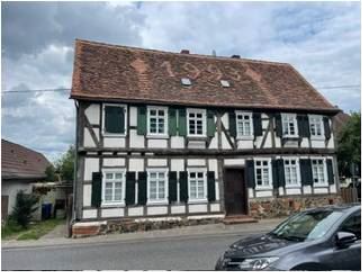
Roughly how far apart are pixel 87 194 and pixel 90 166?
1091 mm

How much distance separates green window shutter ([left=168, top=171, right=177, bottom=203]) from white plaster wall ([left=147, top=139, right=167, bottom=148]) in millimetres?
1241

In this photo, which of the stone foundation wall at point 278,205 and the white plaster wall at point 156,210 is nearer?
the white plaster wall at point 156,210

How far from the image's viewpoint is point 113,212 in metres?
12.1

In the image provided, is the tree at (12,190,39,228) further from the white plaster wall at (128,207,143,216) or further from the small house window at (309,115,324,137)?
the small house window at (309,115,324,137)

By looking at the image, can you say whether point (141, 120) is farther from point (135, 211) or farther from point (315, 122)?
point (315, 122)

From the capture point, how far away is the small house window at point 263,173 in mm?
14430

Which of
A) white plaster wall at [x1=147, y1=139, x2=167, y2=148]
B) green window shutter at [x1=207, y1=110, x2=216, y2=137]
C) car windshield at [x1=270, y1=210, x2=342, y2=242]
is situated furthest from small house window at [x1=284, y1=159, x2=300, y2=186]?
car windshield at [x1=270, y1=210, x2=342, y2=242]

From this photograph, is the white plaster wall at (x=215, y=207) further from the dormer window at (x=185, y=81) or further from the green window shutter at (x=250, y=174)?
the dormer window at (x=185, y=81)

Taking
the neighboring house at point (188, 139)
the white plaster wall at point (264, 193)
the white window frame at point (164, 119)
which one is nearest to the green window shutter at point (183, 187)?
the neighboring house at point (188, 139)

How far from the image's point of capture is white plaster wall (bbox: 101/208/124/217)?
1203cm

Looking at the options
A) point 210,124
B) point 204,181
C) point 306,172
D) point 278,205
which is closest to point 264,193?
point 278,205

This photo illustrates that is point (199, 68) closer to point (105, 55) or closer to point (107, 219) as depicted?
point (105, 55)

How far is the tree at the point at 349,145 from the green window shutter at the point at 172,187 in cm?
1149

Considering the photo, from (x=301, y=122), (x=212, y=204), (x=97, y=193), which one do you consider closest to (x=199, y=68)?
(x=301, y=122)
